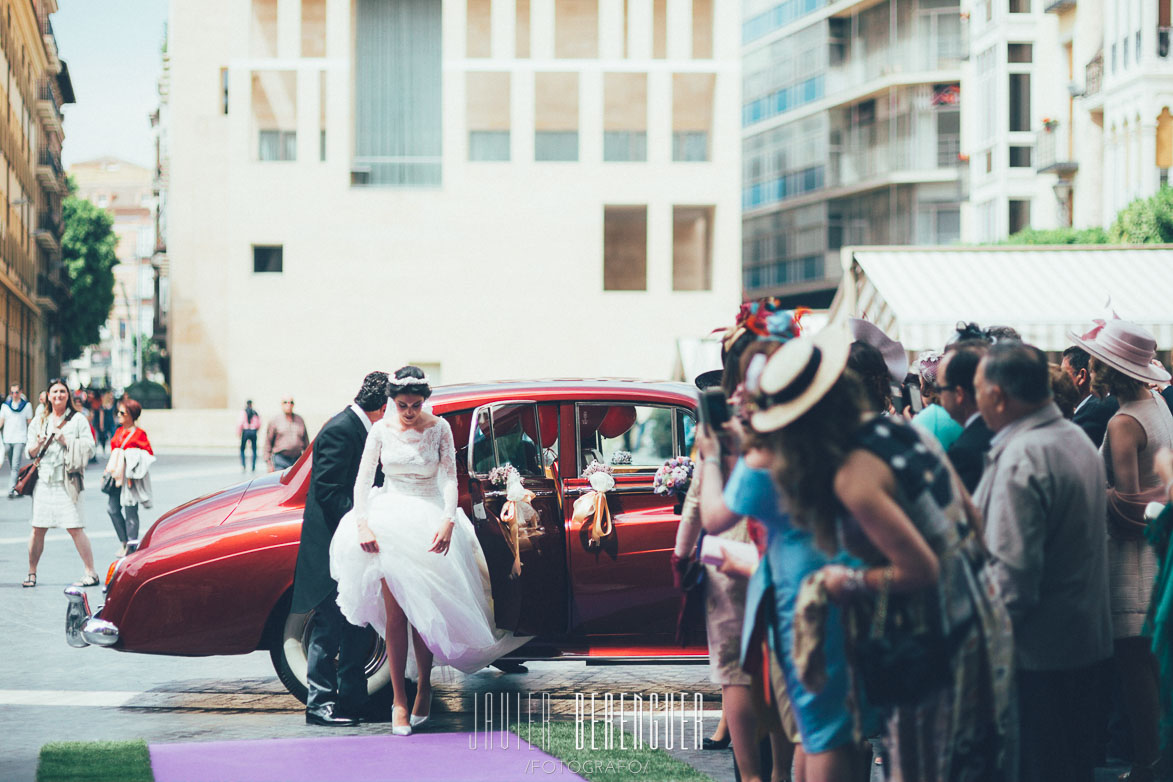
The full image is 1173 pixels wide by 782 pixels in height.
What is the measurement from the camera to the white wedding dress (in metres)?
6.77

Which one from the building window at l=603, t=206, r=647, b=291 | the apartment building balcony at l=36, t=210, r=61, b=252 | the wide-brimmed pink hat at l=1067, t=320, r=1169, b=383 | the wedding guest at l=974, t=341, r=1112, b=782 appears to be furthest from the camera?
the apartment building balcony at l=36, t=210, r=61, b=252

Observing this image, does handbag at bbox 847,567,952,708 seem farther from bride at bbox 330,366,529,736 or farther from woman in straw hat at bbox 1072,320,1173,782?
bride at bbox 330,366,529,736

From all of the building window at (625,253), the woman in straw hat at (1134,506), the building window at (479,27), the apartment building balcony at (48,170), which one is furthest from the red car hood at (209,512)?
the apartment building balcony at (48,170)

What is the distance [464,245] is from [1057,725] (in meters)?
39.5

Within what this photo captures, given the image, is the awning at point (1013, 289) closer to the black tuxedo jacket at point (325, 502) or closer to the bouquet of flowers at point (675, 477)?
the bouquet of flowers at point (675, 477)

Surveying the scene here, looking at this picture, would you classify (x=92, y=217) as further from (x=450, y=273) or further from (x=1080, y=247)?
(x=1080, y=247)

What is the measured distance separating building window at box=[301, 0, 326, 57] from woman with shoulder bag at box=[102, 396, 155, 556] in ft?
106

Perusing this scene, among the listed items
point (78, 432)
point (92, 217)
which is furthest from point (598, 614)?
point (92, 217)

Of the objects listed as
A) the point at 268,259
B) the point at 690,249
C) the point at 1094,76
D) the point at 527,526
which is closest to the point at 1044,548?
the point at 527,526

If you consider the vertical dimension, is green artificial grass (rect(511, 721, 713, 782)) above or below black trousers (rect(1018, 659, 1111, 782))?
below

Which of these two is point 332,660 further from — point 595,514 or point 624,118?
point 624,118

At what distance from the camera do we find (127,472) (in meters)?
13.5

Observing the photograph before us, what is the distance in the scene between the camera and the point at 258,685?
8.43 m

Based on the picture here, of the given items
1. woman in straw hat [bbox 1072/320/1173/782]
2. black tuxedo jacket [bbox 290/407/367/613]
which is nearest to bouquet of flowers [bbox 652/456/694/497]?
black tuxedo jacket [bbox 290/407/367/613]
